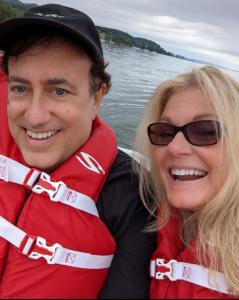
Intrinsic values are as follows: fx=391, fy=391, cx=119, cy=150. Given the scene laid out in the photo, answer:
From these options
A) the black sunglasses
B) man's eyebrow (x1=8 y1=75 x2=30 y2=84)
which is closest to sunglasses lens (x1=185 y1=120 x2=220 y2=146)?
the black sunglasses

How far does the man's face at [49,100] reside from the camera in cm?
183

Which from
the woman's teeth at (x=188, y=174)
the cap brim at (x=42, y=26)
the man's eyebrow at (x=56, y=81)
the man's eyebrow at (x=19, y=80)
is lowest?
the woman's teeth at (x=188, y=174)

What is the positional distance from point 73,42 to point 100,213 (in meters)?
0.85

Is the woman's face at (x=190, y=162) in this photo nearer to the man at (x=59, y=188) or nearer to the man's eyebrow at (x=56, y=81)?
the man at (x=59, y=188)

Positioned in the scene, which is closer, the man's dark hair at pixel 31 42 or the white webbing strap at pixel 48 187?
the man's dark hair at pixel 31 42

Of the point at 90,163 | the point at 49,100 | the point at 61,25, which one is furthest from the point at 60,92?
the point at 90,163

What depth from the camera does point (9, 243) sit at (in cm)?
192

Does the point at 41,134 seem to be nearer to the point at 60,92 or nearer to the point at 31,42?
the point at 60,92

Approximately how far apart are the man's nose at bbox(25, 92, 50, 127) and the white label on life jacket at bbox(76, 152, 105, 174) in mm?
332

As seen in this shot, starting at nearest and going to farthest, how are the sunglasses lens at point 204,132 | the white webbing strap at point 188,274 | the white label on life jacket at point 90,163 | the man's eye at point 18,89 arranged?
the white webbing strap at point 188,274, the sunglasses lens at point 204,132, the man's eye at point 18,89, the white label on life jacket at point 90,163

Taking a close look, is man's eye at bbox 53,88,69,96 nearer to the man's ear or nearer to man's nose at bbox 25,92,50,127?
man's nose at bbox 25,92,50,127

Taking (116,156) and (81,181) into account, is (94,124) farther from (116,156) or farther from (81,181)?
(81,181)

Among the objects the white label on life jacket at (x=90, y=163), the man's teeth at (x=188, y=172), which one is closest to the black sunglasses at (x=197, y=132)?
the man's teeth at (x=188, y=172)

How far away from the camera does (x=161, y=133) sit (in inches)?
78.7
